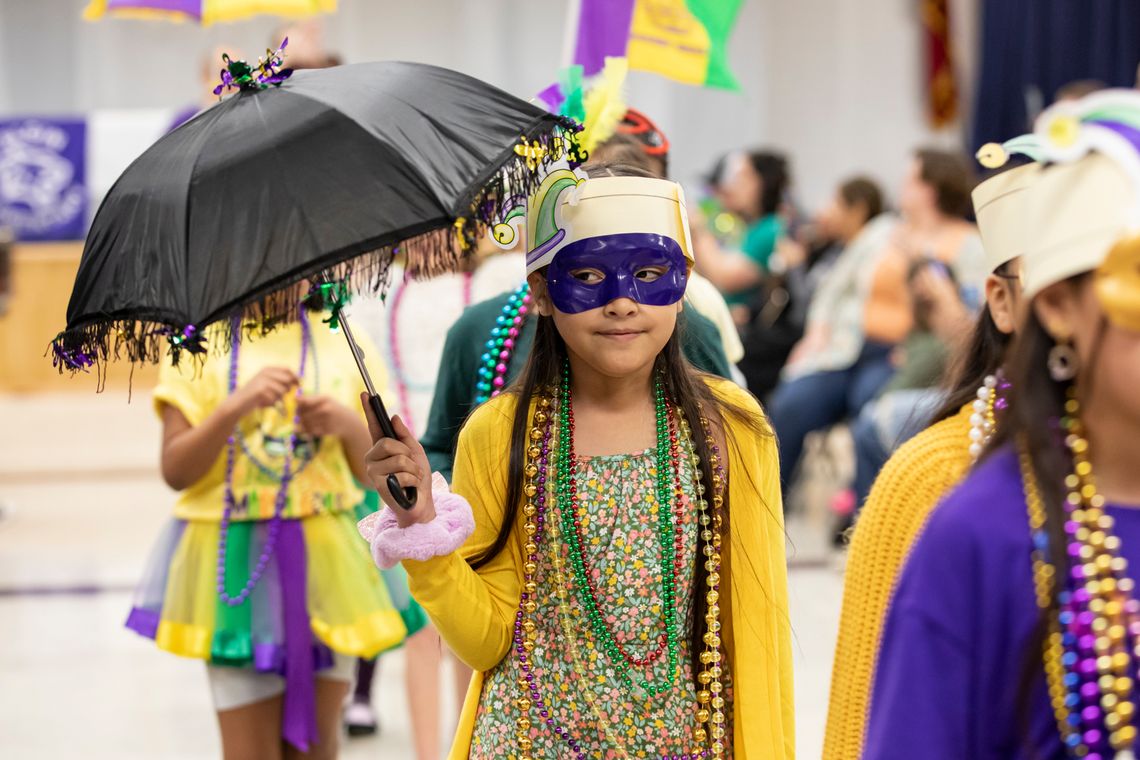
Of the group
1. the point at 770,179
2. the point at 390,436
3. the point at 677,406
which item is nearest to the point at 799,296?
the point at 770,179

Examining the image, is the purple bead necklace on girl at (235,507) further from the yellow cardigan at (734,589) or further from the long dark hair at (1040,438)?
the long dark hair at (1040,438)

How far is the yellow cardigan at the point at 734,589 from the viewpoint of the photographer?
1772 millimetres

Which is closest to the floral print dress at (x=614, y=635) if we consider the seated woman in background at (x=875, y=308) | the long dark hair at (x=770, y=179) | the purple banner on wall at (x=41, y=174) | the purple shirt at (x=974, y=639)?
the purple shirt at (x=974, y=639)

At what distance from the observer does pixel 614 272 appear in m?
1.81

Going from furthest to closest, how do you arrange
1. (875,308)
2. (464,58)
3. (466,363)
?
(464,58) < (875,308) < (466,363)

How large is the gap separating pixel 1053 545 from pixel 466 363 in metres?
1.32

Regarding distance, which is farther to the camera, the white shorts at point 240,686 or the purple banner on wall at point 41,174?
the purple banner on wall at point 41,174

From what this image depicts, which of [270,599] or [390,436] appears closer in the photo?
[390,436]

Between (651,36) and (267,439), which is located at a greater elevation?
(651,36)

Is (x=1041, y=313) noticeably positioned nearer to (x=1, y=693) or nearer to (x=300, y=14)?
(x=300, y=14)

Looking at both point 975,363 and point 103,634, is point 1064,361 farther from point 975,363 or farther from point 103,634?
point 103,634

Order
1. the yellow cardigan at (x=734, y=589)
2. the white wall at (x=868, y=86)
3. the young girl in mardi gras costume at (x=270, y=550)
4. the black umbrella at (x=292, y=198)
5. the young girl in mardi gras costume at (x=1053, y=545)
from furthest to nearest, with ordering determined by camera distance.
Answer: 1. the white wall at (x=868, y=86)
2. the young girl in mardi gras costume at (x=270, y=550)
3. the yellow cardigan at (x=734, y=589)
4. the black umbrella at (x=292, y=198)
5. the young girl in mardi gras costume at (x=1053, y=545)

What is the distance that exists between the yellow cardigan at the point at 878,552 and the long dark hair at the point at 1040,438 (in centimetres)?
27

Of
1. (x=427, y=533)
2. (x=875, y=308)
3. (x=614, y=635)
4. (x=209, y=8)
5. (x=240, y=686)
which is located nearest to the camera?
(x=427, y=533)
